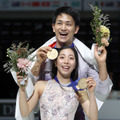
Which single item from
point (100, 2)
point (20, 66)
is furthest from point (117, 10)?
point (20, 66)

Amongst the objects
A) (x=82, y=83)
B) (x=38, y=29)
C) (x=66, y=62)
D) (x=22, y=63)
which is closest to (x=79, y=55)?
(x=66, y=62)

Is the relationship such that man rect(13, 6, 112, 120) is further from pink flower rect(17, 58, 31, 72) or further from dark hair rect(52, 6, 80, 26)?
pink flower rect(17, 58, 31, 72)

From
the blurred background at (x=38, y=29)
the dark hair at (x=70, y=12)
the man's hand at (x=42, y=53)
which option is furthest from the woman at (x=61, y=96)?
the blurred background at (x=38, y=29)

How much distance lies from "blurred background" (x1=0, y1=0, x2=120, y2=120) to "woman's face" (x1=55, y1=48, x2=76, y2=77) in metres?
3.04

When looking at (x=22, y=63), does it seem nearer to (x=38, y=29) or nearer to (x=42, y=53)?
(x=42, y=53)

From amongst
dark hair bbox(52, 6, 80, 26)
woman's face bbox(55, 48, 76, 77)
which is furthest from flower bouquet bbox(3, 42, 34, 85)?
dark hair bbox(52, 6, 80, 26)

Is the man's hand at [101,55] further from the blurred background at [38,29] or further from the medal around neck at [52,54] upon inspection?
the blurred background at [38,29]

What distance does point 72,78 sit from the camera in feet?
8.87

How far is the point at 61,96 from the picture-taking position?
2.56 m

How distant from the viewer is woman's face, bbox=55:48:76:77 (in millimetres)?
2576

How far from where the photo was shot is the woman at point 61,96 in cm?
247

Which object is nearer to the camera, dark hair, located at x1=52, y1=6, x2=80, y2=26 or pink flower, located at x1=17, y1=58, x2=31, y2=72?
pink flower, located at x1=17, y1=58, x2=31, y2=72

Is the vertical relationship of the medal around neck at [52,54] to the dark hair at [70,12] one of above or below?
below

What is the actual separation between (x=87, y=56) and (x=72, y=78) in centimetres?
20
